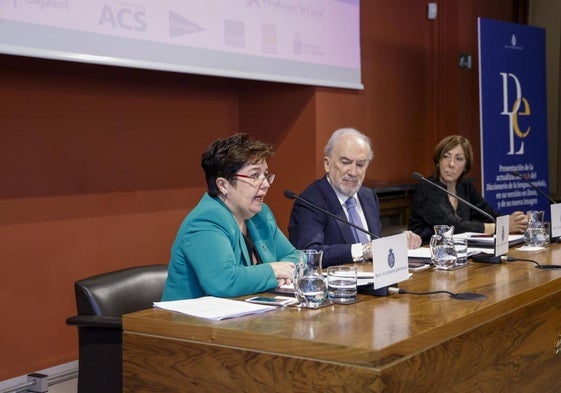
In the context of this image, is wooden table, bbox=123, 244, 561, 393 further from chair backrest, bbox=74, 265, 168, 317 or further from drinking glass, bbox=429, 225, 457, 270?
chair backrest, bbox=74, 265, 168, 317

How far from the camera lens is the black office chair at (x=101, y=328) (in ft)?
8.46

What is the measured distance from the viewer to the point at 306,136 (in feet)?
Result: 15.6

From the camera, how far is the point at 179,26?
12.4ft

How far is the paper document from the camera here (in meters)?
2.03

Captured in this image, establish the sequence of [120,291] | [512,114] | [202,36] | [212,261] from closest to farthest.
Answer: [212,261], [120,291], [202,36], [512,114]

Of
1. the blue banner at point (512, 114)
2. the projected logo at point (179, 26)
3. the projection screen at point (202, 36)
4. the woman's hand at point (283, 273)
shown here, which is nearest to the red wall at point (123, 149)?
the projection screen at point (202, 36)

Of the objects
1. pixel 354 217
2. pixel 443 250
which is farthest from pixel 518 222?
pixel 443 250

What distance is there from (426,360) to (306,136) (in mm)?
3003

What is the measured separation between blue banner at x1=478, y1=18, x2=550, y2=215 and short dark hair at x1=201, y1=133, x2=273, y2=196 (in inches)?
125

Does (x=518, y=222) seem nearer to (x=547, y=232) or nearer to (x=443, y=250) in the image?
(x=547, y=232)

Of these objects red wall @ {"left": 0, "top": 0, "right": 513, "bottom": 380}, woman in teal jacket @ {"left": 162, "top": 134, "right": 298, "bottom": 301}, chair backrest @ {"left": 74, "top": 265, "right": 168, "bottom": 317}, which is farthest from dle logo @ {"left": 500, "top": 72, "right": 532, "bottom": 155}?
chair backrest @ {"left": 74, "top": 265, "right": 168, "bottom": 317}

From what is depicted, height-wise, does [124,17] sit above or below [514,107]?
above

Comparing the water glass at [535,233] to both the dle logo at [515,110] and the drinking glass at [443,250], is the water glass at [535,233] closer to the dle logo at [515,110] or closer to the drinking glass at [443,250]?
the drinking glass at [443,250]

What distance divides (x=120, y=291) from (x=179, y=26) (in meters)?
1.52
